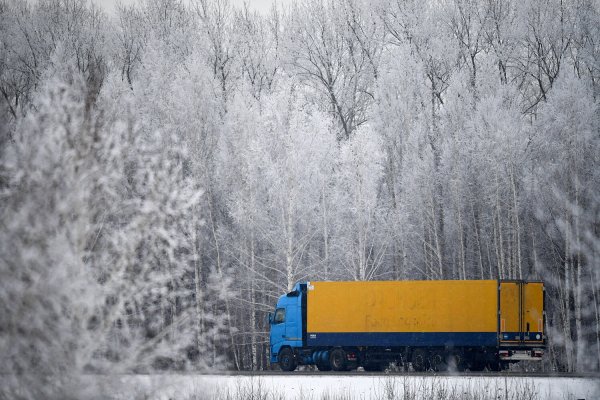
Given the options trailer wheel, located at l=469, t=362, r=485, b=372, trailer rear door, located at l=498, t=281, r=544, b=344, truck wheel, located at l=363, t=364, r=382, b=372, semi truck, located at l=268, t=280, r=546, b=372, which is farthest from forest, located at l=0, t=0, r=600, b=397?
trailer wheel, located at l=469, t=362, r=485, b=372

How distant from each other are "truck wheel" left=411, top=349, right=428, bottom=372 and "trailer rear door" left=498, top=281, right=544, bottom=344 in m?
2.54

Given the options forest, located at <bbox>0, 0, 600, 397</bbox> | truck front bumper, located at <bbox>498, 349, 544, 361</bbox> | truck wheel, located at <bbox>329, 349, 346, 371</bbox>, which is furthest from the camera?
forest, located at <bbox>0, 0, 600, 397</bbox>

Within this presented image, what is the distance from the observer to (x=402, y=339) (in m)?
18.9

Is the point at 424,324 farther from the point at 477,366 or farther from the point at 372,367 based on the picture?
the point at 372,367

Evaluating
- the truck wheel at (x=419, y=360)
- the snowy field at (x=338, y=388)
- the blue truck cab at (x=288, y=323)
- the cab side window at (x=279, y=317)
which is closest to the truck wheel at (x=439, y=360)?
the truck wheel at (x=419, y=360)

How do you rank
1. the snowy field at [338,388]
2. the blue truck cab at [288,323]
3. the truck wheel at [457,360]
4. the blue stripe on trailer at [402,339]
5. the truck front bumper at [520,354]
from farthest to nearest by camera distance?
the blue truck cab at [288,323]
the blue stripe on trailer at [402,339]
the truck wheel at [457,360]
the truck front bumper at [520,354]
the snowy field at [338,388]

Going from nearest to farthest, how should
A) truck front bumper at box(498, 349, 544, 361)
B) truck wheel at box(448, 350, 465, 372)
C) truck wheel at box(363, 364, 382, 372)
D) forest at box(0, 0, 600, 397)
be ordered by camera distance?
truck front bumper at box(498, 349, 544, 361) < truck wheel at box(448, 350, 465, 372) < truck wheel at box(363, 364, 382, 372) < forest at box(0, 0, 600, 397)

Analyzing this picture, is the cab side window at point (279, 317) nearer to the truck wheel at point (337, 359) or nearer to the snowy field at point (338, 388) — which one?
the truck wheel at point (337, 359)

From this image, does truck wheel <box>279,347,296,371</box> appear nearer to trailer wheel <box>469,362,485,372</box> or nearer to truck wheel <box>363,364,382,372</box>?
truck wheel <box>363,364,382,372</box>

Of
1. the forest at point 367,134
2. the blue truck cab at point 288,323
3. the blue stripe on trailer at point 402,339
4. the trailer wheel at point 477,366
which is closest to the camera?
the blue stripe on trailer at point 402,339

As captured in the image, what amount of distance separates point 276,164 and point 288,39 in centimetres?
1342

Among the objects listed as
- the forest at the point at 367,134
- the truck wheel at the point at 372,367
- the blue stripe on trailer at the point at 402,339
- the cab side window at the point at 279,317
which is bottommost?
the truck wheel at the point at 372,367

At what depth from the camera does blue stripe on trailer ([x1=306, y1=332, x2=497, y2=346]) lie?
734 inches

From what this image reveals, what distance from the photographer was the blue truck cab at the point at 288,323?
1967 cm
